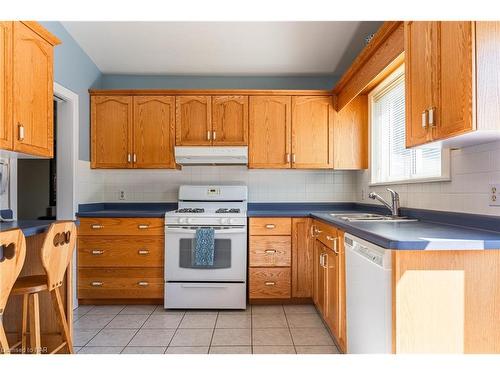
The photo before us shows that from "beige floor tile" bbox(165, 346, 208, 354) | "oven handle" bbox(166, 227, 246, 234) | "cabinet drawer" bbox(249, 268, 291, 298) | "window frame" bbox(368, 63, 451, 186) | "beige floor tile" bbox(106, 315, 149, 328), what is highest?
"window frame" bbox(368, 63, 451, 186)

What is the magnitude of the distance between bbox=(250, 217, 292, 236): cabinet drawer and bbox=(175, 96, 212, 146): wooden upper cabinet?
3.34 ft

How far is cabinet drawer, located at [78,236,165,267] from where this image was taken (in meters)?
3.23

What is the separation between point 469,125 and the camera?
4.26ft

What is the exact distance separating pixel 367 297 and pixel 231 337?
4.29ft

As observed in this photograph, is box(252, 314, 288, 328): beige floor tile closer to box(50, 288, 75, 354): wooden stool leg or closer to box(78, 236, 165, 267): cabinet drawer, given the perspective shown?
box(78, 236, 165, 267): cabinet drawer

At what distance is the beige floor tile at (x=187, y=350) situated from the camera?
231cm

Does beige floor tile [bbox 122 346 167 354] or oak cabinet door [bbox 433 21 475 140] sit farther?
beige floor tile [bbox 122 346 167 354]

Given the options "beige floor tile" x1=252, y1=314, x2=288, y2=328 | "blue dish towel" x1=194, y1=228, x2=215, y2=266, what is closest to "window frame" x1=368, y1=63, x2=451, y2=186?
"beige floor tile" x1=252, y1=314, x2=288, y2=328

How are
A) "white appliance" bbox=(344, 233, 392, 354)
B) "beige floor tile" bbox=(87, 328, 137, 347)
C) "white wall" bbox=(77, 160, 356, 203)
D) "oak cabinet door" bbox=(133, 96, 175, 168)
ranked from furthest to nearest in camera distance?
"white wall" bbox=(77, 160, 356, 203) → "oak cabinet door" bbox=(133, 96, 175, 168) → "beige floor tile" bbox=(87, 328, 137, 347) → "white appliance" bbox=(344, 233, 392, 354)

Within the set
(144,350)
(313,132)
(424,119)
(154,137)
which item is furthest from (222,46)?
(144,350)

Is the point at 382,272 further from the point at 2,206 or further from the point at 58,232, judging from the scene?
the point at 2,206

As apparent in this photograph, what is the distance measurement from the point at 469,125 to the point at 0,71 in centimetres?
235

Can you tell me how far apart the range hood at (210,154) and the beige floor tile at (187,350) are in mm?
1823
